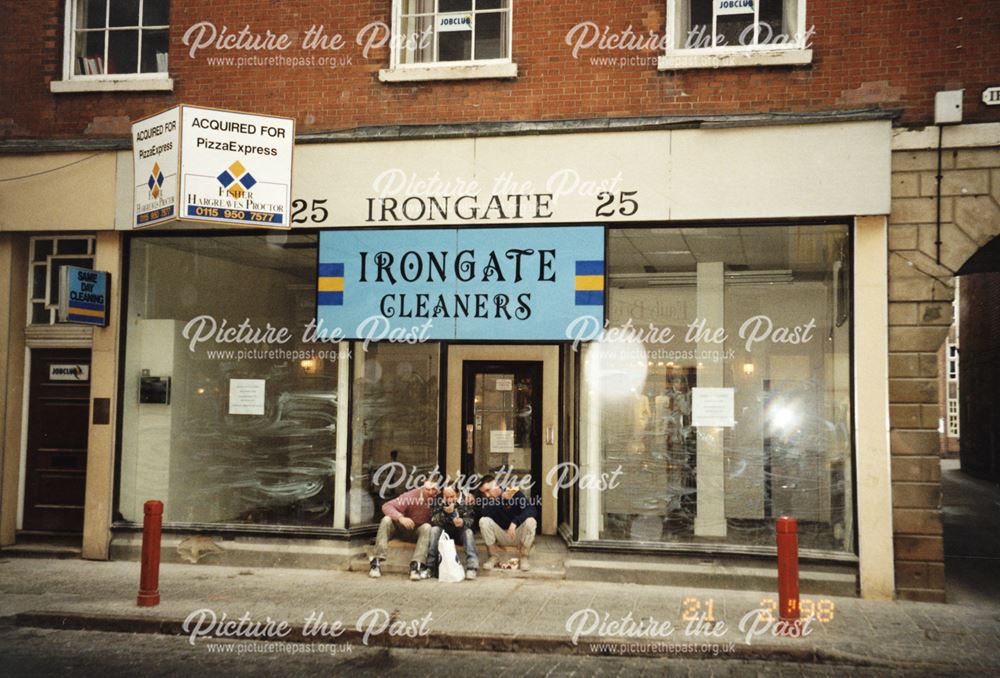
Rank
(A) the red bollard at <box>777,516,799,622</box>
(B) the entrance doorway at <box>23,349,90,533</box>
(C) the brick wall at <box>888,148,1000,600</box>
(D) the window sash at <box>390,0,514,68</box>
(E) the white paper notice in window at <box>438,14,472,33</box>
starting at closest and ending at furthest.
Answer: (A) the red bollard at <box>777,516,799,622</box>
(C) the brick wall at <box>888,148,1000,600</box>
(D) the window sash at <box>390,0,514,68</box>
(E) the white paper notice in window at <box>438,14,472,33</box>
(B) the entrance doorway at <box>23,349,90,533</box>

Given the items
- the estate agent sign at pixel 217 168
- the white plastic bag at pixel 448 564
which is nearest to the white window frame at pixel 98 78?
the estate agent sign at pixel 217 168

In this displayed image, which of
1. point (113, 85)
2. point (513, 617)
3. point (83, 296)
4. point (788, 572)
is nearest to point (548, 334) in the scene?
point (513, 617)

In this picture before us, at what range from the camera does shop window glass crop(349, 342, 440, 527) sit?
418 inches

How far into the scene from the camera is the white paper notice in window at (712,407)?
9.77 metres

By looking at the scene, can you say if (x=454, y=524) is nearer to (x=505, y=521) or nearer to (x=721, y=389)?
(x=505, y=521)

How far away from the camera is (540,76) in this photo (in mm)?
10062

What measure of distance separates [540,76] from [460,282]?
2.54 metres

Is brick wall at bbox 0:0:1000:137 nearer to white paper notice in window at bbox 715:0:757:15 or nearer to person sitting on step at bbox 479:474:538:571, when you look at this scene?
white paper notice in window at bbox 715:0:757:15

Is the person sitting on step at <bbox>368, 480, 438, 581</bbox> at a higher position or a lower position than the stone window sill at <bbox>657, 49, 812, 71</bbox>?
lower

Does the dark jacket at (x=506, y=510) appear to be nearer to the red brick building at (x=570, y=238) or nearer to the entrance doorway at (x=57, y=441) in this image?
the red brick building at (x=570, y=238)

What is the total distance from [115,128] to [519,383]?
628 cm

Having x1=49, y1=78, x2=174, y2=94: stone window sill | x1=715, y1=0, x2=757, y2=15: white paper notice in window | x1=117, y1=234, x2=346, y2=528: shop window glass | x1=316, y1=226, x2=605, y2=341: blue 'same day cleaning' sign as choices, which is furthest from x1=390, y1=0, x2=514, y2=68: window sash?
x1=49, y1=78, x2=174, y2=94: stone window sill

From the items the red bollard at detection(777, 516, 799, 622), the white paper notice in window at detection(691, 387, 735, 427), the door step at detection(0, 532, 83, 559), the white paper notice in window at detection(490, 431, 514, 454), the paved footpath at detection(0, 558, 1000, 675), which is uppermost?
the white paper notice in window at detection(691, 387, 735, 427)

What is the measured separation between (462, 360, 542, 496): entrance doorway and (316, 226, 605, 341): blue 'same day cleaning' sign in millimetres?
2425
